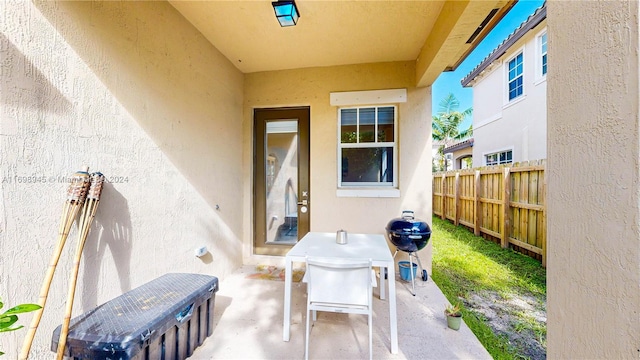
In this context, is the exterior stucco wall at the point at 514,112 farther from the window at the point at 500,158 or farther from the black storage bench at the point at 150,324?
the black storage bench at the point at 150,324

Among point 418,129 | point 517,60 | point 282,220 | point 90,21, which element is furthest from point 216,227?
point 517,60

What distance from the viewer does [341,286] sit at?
6.31 ft

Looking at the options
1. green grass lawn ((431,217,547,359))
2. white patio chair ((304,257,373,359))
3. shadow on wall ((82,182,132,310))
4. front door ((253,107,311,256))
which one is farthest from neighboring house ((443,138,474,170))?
shadow on wall ((82,182,132,310))

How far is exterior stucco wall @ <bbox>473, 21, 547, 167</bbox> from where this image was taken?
628 cm

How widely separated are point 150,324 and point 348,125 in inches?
133

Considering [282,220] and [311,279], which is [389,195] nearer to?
[282,220]

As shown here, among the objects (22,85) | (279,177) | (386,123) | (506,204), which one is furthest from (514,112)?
(22,85)

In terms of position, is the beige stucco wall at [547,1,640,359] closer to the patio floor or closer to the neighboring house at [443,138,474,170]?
the patio floor

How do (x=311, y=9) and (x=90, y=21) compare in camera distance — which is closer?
(x=90, y=21)

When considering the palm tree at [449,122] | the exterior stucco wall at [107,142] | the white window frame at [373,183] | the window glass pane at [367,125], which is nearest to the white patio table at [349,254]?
the white window frame at [373,183]

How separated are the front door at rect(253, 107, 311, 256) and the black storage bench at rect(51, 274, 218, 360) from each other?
6.26 feet

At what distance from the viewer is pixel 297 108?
4008 mm

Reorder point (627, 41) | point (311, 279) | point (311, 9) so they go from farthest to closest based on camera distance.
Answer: point (311, 9) < point (311, 279) < point (627, 41)

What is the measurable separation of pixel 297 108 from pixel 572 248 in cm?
372
